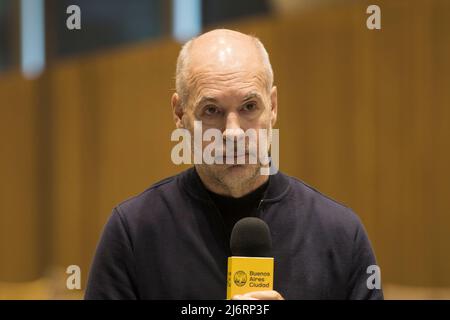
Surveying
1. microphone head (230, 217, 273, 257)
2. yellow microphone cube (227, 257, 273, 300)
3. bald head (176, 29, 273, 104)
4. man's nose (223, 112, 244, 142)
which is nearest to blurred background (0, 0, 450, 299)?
bald head (176, 29, 273, 104)

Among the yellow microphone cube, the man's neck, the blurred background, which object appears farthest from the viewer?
the blurred background

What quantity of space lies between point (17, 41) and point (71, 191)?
2.18 m

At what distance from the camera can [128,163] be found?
17.3 feet

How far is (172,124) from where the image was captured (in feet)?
16.4

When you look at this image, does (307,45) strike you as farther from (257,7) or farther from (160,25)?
(160,25)

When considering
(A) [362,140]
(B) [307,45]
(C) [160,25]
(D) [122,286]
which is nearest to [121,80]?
(C) [160,25]

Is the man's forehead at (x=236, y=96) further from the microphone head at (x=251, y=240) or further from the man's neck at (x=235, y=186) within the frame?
the microphone head at (x=251, y=240)

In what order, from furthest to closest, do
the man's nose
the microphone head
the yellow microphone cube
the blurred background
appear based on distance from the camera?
the blurred background → the man's nose → the microphone head → the yellow microphone cube

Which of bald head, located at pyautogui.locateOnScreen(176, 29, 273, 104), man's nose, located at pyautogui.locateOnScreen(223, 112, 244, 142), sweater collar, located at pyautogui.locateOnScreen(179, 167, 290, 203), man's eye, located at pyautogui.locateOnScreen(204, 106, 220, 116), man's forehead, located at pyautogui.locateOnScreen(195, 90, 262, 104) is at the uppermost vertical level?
bald head, located at pyautogui.locateOnScreen(176, 29, 273, 104)

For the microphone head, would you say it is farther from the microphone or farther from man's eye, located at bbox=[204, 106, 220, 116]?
man's eye, located at bbox=[204, 106, 220, 116]

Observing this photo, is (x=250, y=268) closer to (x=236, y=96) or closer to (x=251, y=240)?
(x=251, y=240)

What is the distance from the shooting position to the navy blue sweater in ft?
5.58

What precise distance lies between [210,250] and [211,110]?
15.1 inches

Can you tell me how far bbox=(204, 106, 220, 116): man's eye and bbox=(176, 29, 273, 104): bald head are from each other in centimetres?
9
